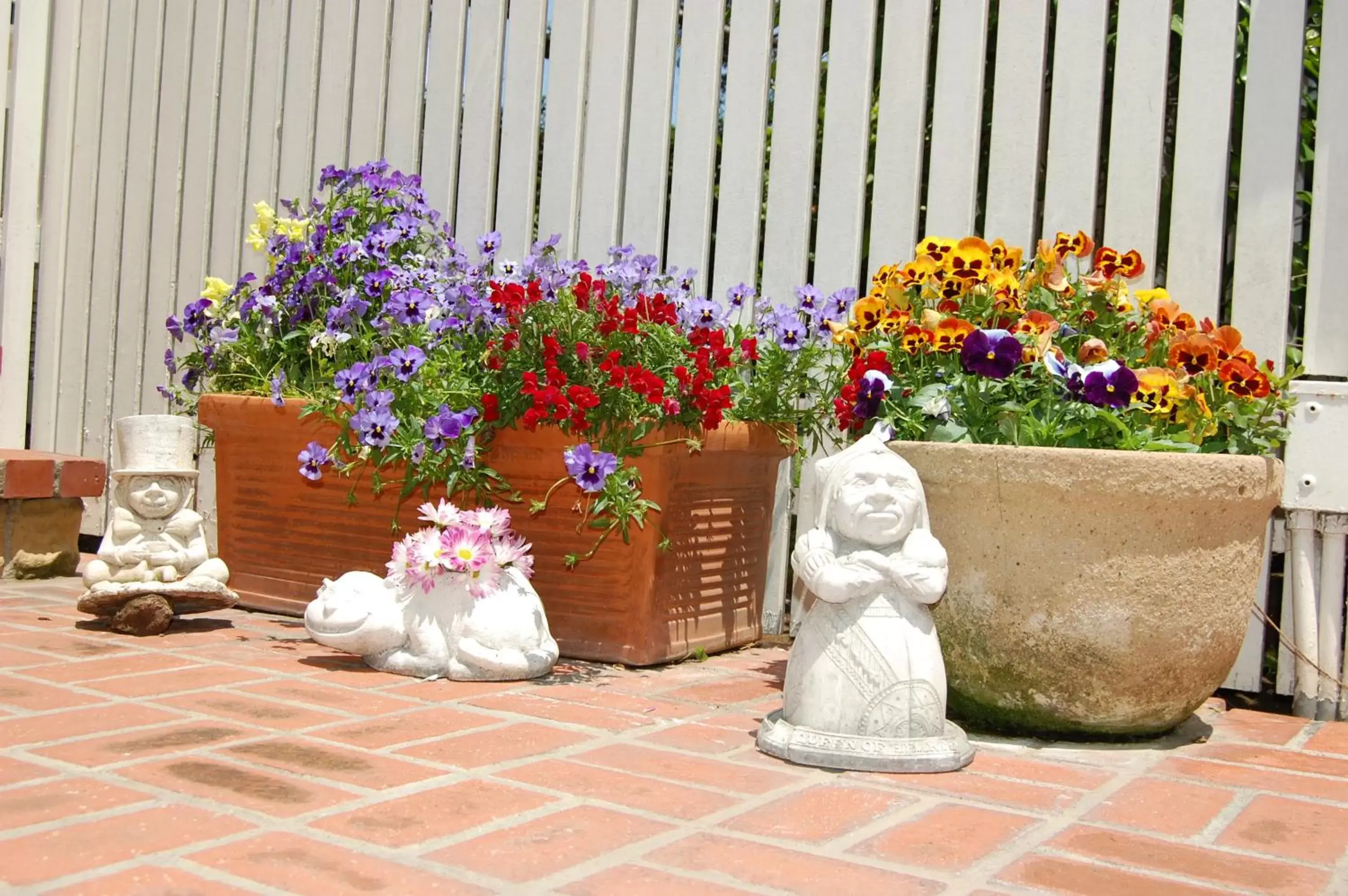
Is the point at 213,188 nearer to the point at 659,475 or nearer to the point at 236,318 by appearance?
the point at 236,318

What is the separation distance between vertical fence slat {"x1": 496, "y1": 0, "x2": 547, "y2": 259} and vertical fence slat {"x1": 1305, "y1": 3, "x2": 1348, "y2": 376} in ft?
8.22

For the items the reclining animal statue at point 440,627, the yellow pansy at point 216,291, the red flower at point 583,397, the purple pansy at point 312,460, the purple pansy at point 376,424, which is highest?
the yellow pansy at point 216,291

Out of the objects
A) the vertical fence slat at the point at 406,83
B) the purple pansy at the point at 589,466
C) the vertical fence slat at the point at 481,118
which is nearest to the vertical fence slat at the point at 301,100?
the vertical fence slat at the point at 406,83

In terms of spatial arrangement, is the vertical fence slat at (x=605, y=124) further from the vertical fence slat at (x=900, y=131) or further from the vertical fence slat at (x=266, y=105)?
the vertical fence slat at (x=266, y=105)

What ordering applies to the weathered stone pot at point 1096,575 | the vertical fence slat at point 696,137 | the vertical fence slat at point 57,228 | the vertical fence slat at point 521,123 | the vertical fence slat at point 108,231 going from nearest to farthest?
1. the weathered stone pot at point 1096,575
2. the vertical fence slat at point 696,137
3. the vertical fence slat at point 521,123
4. the vertical fence slat at point 108,231
5. the vertical fence slat at point 57,228

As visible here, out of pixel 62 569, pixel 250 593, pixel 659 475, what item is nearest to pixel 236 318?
pixel 250 593

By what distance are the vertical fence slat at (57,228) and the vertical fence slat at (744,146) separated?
3165 mm

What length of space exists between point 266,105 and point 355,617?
2.79 m

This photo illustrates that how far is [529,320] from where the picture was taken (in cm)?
352

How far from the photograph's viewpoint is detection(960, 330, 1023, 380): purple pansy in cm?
295

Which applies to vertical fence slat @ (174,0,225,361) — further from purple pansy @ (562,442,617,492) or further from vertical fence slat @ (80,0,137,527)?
purple pansy @ (562,442,617,492)

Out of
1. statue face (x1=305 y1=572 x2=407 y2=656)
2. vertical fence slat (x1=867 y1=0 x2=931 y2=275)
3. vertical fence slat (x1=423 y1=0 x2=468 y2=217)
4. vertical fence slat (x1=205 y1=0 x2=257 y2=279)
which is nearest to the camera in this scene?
statue face (x1=305 y1=572 x2=407 y2=656)

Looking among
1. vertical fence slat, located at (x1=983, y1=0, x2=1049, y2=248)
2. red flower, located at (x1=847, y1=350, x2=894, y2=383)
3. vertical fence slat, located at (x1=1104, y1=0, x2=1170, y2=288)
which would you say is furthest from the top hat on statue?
vertical fence slat, located at (x1=1104, y1=0, x2=1170, y2=288)

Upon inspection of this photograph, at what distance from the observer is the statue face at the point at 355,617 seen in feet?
10.7
